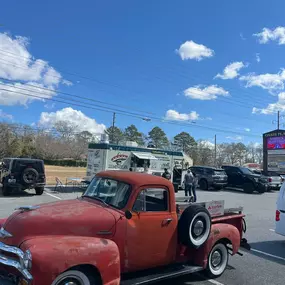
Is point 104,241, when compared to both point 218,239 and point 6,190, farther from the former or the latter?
point 6,190

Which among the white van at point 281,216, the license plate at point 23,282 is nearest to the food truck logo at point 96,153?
the white van at point 281,216

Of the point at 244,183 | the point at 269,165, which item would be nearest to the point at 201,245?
the point at 244,183

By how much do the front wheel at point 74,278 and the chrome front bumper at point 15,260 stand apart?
13.4 inches

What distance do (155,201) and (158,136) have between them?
85188mm

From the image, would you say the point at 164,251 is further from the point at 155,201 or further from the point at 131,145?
the point at 131,145

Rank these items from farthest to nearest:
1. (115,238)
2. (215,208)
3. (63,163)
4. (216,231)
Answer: (63,163) < (215,208) < (216,231) < (115,238)

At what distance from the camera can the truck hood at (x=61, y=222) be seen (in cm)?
399

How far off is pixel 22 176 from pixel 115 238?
43.4 ft

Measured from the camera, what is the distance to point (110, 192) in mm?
4957

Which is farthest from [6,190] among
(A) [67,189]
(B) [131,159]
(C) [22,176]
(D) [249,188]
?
(D) [249,188]

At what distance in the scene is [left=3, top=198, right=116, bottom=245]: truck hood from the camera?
13.1 ft

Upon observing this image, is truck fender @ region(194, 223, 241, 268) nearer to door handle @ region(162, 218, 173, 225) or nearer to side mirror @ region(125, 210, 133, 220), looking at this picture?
door handle @ region(162, 218, 173, 225)

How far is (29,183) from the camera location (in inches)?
644

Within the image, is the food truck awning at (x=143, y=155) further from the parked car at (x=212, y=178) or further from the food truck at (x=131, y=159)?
the parked car at (x=212, y=178)
